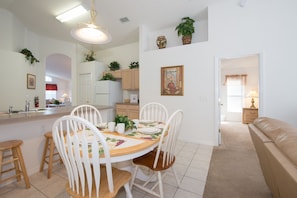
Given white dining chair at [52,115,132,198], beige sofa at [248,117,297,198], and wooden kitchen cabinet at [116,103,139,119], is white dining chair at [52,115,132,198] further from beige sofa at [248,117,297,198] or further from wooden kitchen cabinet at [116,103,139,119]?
wooden kitchen cabinet at [116,103,139,119]

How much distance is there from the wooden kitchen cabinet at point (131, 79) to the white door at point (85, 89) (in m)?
1.34

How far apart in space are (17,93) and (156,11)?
14.0 ft

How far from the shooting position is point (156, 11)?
135 inches

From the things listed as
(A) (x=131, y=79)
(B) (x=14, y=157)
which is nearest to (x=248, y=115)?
(A) (x=131, y=79)

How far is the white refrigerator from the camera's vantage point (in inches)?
→ 184

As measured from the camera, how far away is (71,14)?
12.1 ft

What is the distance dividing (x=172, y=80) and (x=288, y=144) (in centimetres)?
281

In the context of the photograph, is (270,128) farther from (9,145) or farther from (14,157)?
(14,157)

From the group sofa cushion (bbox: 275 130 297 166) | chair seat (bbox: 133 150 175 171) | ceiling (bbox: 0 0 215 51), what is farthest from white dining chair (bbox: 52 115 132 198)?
ceiling (bbox: 0 0 215 51)

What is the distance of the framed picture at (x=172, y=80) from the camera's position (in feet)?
11.3

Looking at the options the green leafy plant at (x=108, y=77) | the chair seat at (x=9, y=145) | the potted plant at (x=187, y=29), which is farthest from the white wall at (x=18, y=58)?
the potted plant at (x=187, y=29)

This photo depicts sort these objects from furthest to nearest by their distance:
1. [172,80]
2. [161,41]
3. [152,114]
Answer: [161,41], [172,80], [152,114]

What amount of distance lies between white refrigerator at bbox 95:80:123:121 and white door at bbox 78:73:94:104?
37cm

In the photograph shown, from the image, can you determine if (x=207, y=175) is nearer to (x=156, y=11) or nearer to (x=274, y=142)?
(x=274, y=142)
